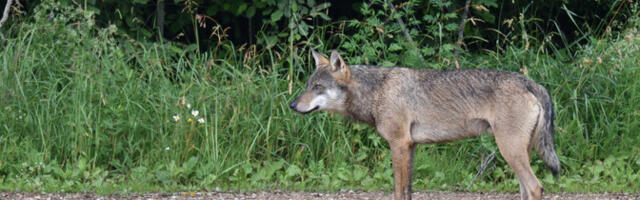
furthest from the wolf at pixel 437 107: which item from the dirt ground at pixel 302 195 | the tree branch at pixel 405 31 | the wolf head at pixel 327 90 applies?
the tree branch at pixel 405 31

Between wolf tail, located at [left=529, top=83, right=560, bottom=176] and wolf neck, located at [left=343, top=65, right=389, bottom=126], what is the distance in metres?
1.21

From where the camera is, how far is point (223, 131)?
29.8 ft

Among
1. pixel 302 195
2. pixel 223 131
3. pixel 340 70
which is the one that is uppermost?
pixel 340 70

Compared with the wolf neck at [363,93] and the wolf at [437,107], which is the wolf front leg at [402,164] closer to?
the wolf at [437,107]

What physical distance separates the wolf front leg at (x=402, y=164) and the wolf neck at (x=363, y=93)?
0.35m

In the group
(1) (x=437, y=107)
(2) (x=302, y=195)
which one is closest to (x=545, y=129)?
(1) (x=437, y=107)

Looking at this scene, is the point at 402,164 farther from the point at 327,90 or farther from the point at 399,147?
the point at 327,90

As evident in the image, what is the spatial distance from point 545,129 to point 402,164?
3.61 feet

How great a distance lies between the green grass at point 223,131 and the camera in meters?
8.65

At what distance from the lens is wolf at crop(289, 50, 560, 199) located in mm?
6992

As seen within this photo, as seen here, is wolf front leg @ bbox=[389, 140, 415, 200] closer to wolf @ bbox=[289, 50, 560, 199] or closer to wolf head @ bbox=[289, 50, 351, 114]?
wolf @ bbox=[289, 50, 560, 199]

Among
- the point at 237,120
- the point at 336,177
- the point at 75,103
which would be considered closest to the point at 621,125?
the point at 336,177

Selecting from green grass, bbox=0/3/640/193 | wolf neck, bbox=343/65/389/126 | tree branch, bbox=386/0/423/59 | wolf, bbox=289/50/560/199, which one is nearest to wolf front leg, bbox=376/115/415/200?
Result: wolf, bbox=289/50/560/199

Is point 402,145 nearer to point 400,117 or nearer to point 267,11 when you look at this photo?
point 400,117
